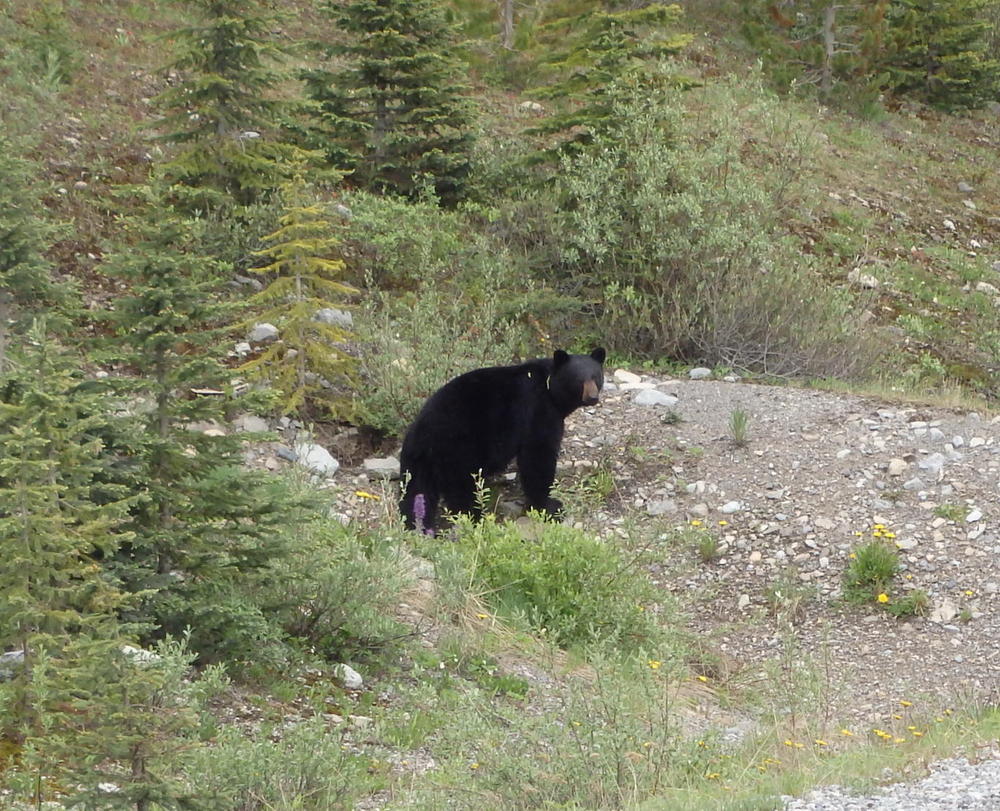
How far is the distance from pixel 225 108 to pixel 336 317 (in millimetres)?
2377

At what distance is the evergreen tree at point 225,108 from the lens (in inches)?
440

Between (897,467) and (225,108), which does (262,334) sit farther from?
(897,467)

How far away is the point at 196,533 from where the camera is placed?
5.30 m

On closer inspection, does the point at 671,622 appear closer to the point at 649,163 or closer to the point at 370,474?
the point at 370,474

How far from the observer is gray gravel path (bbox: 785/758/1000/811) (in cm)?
394

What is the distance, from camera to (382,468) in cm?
945

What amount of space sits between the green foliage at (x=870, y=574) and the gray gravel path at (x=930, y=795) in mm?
3741

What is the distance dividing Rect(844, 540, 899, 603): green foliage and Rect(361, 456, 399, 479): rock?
3.45 m

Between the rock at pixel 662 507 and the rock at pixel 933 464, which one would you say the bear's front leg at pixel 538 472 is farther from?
the rock at pixel 933 464

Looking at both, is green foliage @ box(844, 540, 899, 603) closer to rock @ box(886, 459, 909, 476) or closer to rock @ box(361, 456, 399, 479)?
rock @ box(886, 459, 909, 476)

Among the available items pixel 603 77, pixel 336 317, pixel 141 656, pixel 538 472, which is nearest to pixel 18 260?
pixel 141 656

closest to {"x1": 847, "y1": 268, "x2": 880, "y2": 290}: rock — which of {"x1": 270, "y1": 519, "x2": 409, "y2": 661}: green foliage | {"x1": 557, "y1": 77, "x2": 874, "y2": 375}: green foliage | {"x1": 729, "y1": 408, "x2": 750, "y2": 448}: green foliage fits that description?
{"x1": 557, "y1": 77, "x2": 874, "y2": 375}: green foliage

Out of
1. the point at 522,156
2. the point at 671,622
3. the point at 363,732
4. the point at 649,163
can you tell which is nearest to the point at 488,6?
the point at 522,156

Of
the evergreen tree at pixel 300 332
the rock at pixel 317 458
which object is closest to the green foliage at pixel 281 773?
the rock at pixel 317 458
